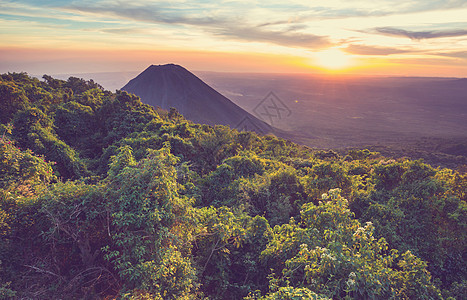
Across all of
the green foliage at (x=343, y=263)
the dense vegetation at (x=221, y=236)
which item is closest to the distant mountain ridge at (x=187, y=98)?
the dense vegetation at (x=221, y=236)

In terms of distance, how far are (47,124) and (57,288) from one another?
49.4 ft

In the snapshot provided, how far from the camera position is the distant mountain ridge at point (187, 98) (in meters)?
102

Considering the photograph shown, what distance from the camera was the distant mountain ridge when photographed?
334ft

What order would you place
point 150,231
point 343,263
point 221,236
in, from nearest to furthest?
point 343,263 < point 150,231 < point 221,236

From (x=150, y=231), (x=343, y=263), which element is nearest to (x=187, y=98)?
(x=150, y=231)

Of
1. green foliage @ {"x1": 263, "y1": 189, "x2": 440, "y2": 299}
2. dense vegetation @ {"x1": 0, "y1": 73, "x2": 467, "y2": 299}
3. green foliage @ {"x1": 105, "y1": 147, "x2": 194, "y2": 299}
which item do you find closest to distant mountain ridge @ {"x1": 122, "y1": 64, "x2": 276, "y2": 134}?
dense vegetation @ {"x1": 0, "y1": 73, "x2": 467, "y2": 299}

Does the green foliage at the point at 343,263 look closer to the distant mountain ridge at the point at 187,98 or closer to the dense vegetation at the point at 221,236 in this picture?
the dense vegetation at the point at 221,236

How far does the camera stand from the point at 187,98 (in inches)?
4311

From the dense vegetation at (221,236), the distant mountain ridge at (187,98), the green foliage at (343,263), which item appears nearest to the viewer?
the green foliage at (343,263)

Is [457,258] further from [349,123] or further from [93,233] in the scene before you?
[349,123]

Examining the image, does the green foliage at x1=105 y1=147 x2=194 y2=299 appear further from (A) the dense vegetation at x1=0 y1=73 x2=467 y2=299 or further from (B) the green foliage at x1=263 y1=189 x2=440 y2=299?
(B) the green foliage at x1=263 y1=189 x2=440 y2=299

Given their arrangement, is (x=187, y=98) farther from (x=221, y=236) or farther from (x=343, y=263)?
(x=343, y=263)

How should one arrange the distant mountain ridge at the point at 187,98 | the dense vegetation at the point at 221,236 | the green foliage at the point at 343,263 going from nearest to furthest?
the green foliage at the point at 343,263, the dense vegetation at the point at 221,236, the distant mountain ridge at the point at 187,98

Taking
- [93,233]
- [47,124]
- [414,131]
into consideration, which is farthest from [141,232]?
[414,131]
